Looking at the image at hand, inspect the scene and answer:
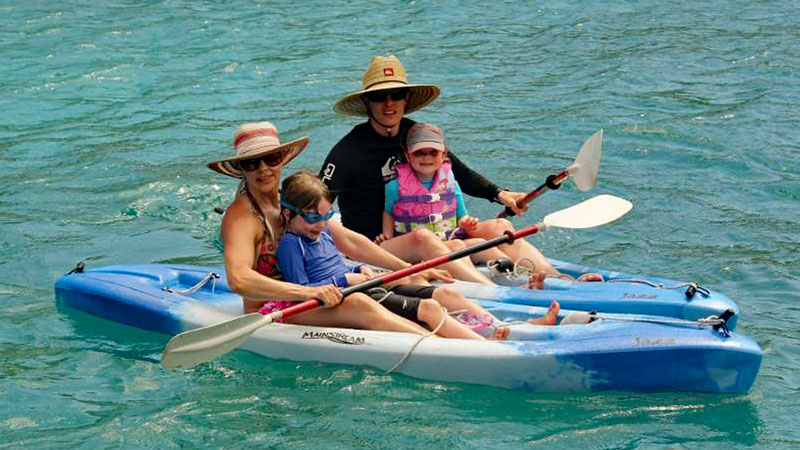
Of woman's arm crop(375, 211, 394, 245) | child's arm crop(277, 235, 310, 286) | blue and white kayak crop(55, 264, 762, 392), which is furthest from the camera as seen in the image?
woman's arm crop(375, 211, 394, 245)

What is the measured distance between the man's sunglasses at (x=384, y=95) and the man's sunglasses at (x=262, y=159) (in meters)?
1.13

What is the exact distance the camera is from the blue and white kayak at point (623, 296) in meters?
5.70

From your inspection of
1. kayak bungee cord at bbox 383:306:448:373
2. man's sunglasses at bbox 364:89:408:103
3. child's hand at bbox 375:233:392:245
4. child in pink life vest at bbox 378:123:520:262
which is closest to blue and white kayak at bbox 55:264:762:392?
kayak bungee cord at bbox 383:306:448:373

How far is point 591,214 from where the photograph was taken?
609cm

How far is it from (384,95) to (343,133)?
3802 mm

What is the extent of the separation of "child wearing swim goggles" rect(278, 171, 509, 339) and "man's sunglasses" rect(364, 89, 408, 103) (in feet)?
3.25

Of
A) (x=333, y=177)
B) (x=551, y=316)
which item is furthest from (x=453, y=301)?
(x=333, y=177)

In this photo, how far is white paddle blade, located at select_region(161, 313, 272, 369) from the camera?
509cm

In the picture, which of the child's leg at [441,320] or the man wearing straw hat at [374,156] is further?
the man wearing straw hat at [374,156]

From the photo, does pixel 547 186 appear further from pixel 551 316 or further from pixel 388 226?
pixel 551 316

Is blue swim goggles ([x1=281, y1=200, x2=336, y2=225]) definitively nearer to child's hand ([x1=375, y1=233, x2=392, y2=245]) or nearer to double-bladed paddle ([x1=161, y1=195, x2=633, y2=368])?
double-bladed paddle ([x1=161, y1=195, x2=633, y2=368])

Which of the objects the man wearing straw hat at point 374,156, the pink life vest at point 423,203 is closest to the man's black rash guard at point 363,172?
the man wearing straw hat at point 374,156

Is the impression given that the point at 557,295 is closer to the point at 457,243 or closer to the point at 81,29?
the point at 457,243

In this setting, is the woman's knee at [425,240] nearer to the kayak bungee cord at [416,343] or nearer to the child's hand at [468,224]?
the child's hand at [468,224]
